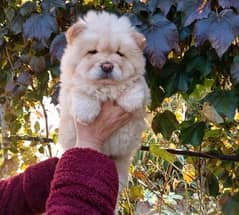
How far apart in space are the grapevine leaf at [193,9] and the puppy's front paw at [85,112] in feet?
0.95

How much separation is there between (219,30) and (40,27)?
0.41 meters

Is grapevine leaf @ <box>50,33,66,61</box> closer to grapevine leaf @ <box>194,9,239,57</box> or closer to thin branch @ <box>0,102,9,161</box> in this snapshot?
grapevine leaf @ <box>194,9,239,57</box>

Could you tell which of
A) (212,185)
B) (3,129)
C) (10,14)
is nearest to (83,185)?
(10,14)

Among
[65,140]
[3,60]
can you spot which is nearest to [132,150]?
[65,140]

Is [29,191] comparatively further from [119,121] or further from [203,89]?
[203,89]

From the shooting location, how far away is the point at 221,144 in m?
1.69

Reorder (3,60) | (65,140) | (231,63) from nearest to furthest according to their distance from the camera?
(231,63)
(65,140)
(3,60)

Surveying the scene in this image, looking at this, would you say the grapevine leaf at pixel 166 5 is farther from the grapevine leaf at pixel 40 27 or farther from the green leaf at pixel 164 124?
the green leaf at pixel 164 124

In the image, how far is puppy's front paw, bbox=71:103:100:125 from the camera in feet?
4.07

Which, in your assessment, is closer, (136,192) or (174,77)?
(174,77)

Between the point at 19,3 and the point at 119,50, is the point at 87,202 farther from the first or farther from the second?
the point at 19,3

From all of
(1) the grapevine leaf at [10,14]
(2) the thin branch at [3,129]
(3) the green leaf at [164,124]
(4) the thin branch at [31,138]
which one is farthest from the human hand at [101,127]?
(2) the thin branch at [3,129]

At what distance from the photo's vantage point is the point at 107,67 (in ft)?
4.00

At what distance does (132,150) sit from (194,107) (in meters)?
0.54
